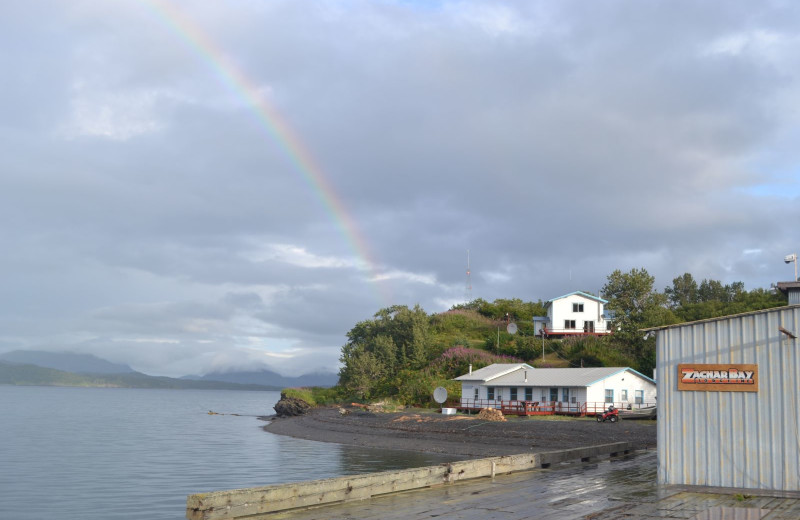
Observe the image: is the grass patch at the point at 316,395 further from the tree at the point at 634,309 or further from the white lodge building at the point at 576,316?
the tree at the point at 634,309

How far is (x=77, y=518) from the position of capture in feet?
87.8

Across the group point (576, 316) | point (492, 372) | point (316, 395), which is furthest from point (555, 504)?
point (316, 395)

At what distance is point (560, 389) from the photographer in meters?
62.4

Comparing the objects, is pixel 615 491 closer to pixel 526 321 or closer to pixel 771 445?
pixel 771 445

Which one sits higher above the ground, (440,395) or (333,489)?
(333,489)

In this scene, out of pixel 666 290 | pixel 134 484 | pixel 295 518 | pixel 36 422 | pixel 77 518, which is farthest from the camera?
pixel 666 290

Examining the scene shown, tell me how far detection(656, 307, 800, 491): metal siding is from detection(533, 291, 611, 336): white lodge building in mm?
74333

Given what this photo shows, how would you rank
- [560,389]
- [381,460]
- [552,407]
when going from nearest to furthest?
[381,460], [552,407], [560,389]

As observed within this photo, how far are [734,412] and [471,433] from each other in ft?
119

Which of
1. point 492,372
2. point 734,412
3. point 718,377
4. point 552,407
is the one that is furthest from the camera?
point 492,372

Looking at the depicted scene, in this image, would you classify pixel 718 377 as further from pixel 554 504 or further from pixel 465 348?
pixel 465 348

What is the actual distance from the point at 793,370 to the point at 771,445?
77.1 inches

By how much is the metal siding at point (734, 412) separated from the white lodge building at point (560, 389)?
138ft

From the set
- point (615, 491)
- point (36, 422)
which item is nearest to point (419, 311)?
point (36, 422)
